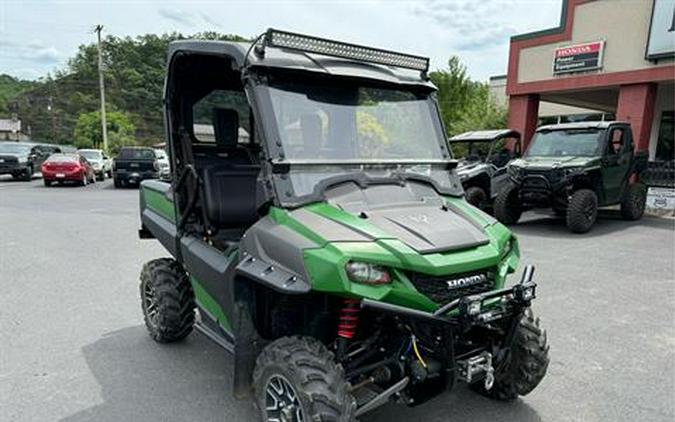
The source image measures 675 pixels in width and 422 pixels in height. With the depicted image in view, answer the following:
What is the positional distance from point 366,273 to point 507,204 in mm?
8808

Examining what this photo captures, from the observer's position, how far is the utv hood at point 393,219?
2.52 metres

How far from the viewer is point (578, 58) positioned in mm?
14688

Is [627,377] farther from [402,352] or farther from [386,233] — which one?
[386,233]

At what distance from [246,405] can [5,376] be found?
1.92 meters

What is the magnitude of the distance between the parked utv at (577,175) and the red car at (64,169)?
1686cm

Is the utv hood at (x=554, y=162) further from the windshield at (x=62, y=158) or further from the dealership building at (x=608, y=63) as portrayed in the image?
the windshield at (x=62, y=158)

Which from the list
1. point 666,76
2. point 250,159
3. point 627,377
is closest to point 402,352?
point 627,377

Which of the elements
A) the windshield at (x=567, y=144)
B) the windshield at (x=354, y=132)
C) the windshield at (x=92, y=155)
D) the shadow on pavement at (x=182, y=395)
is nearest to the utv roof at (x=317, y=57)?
the windshield at (x=354, y=132)

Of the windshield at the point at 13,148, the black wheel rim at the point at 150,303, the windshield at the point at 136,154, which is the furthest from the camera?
the windshield at the point at 13,148

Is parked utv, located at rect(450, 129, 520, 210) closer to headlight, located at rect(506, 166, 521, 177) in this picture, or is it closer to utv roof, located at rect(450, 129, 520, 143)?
utv roof, located at rect(450, 129, 520, 143)

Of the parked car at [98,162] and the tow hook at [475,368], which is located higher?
the tow hook at [475,368]

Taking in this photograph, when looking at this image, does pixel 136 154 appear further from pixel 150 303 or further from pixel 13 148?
pixel 150 303

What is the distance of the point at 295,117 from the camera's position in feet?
9.73

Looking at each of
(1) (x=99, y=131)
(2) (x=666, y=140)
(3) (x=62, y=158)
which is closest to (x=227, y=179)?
(3) (x=62, y=158)
